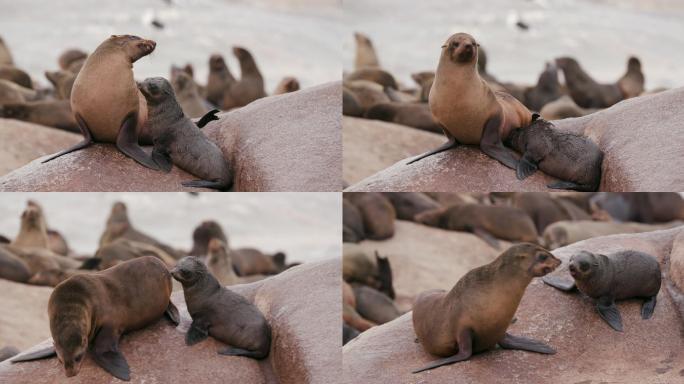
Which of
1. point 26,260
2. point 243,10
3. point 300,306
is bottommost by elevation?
point 243,10

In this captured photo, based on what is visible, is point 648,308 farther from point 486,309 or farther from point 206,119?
point 206,119

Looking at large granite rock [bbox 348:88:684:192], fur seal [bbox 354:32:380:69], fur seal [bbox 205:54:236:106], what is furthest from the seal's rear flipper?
fur seal [bbox 354:32:380:69]

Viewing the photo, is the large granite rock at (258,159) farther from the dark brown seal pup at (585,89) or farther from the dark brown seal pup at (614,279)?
the dark brown seal pup at (585,89)

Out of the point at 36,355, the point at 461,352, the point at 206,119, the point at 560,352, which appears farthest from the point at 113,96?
the point at 560,352

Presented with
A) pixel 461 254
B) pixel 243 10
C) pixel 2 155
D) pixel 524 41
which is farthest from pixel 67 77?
pixel 243 10

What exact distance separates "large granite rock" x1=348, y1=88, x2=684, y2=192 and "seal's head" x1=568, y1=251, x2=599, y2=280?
2.59 feet

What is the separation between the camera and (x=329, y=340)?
5.53m

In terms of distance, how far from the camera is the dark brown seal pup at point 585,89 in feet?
48.2

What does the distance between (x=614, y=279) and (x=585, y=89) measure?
964cm

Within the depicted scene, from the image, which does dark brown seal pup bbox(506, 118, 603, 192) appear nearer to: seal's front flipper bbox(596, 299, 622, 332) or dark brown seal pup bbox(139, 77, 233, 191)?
seal's front flipper bbox(596, 299, 622, 332)

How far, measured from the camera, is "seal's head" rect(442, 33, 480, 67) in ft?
19.4

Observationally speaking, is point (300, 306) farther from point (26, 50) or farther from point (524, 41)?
point (524, 41)

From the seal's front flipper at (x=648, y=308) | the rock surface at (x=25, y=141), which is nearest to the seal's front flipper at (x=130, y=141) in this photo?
the seal's front flipper at (x=648, y=308)

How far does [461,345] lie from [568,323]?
0.65m
